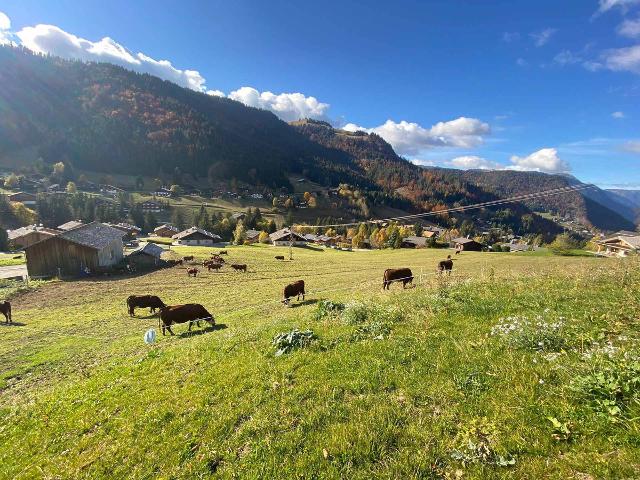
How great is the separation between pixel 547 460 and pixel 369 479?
9.27 ft

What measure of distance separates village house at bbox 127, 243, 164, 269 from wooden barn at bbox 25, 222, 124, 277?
13.2 feet

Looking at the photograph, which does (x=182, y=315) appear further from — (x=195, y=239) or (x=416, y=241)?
(x=416, y=241)

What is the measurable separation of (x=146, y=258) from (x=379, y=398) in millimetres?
60962

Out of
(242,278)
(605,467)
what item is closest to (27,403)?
(605,467)

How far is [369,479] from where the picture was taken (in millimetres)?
5512

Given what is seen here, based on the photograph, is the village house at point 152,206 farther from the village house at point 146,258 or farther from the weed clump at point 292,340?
the weed clump at point 292,340

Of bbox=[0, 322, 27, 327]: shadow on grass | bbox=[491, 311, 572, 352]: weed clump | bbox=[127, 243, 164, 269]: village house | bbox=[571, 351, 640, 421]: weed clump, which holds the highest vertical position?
bbox=[571, 351, 640, 421]: weed clump

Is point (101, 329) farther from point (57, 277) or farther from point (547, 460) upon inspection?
point (57, 277)

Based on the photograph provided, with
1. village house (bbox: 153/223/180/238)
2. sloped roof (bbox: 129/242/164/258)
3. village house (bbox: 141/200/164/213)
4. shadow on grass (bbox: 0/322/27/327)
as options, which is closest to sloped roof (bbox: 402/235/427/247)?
village house (bbox: 153/223/180/238)

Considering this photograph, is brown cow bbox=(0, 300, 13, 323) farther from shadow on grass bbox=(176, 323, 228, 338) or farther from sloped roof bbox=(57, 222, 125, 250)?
sloped roof bbox=(57, 222, 125, 250)

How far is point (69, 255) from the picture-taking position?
49500 millimetres

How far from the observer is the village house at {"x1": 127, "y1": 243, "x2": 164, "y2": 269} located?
183 ft

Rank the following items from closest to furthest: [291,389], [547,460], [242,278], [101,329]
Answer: [547,460] → [291,389] → [101,329] → [242,278]

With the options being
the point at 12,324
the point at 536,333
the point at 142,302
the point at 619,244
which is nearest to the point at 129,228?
the point at 12,324
